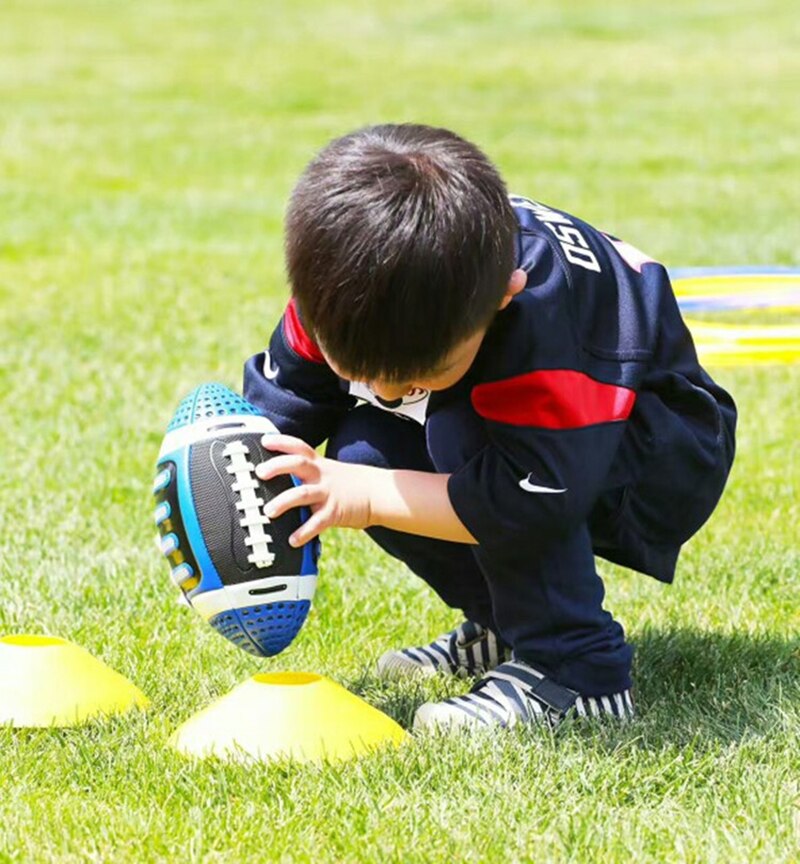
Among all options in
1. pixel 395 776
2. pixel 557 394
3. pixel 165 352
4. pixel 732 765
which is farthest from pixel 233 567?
pixel 165 352

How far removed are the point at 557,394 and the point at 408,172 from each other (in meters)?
0.44

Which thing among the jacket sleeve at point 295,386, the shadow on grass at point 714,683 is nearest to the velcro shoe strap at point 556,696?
the shadow on grass at point 714,683

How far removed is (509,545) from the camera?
2658 mm

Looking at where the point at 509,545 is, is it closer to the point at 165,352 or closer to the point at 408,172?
the point at 408,172

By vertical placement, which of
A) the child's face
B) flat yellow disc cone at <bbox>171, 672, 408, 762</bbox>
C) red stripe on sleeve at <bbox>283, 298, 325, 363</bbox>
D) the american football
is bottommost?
flat yellow disc cone at <bbox>171, 672, 408, 762</bbox>

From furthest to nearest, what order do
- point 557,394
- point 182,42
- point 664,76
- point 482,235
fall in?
point 182,42 < point 664,76 < point 557,394 < point 482,235

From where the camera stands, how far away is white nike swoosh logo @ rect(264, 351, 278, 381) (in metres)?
3.03

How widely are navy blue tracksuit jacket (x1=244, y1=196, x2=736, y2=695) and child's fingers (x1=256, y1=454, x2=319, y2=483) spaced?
0.77 ft

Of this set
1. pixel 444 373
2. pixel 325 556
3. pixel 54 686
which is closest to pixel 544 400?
pixel 444 373

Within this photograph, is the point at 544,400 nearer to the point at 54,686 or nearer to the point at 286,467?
the point at 286,467

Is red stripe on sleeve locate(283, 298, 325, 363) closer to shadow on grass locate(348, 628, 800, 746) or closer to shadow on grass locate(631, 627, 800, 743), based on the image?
shadow on grass locate(348, 628, 800, 746)

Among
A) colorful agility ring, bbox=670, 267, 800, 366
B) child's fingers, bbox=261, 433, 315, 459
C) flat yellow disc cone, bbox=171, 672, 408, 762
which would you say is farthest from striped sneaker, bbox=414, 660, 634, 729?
colorful agility ring, bbox=670, 267, 800, 366

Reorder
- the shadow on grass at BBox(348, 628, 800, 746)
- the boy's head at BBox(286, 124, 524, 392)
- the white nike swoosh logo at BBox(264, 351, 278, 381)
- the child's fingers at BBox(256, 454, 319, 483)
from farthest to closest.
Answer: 1. the white nike swoosh logo at BBox(264, 351, 278, 381)
2. the shadow on grass at BBox(348, 628, 800, 746)
3. the child's fingers at BBox(256, 454, 319, 483)
4. the boy's head at BBox(286, 124, 524, 392)

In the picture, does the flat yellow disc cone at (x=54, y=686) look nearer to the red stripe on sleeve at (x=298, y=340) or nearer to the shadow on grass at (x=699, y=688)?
the shadow on grass at (x=699, y=688)
